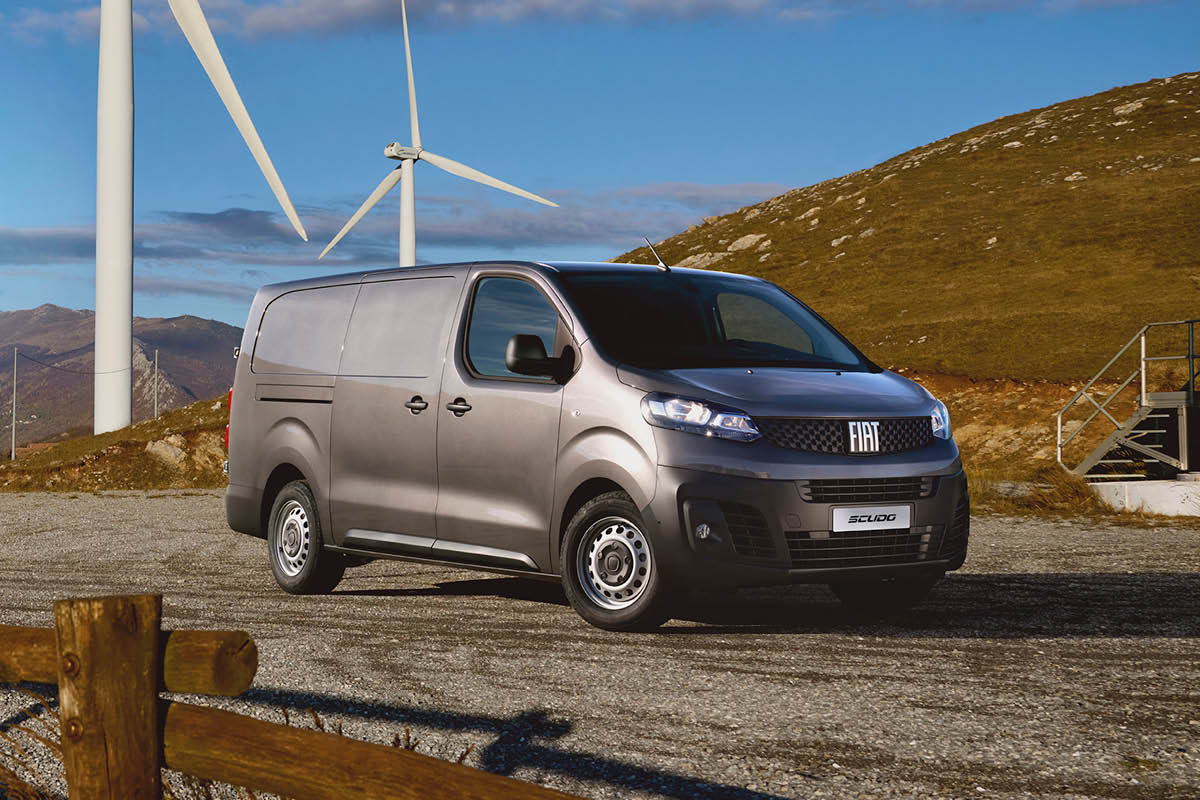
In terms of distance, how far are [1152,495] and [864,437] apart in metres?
12.5

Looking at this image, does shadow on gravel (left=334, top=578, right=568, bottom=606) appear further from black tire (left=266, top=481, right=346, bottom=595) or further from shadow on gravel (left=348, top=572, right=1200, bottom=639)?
black tire (left=266, top=481, right=346, bottom=595)

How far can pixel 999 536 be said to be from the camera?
47.0ft

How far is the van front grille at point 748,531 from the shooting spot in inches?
274

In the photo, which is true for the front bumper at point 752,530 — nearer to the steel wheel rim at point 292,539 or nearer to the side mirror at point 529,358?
the side mirror at point 529,358

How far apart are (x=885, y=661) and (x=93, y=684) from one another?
433 cm

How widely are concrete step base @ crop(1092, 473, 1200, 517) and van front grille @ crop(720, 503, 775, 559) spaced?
489 inches

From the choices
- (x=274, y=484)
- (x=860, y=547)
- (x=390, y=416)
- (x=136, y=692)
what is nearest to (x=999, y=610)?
(x=860, y=547)

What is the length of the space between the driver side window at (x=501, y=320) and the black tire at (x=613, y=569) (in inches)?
42.3

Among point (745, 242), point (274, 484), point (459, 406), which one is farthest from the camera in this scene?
point (745, 242)

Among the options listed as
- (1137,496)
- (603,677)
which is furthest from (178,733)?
(1137,496)

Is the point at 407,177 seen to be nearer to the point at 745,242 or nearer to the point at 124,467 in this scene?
the point at 124,467

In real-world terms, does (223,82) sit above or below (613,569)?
above

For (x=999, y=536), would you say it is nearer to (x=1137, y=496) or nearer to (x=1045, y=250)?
(x=1137, y=496)

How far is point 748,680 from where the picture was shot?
6.13m
